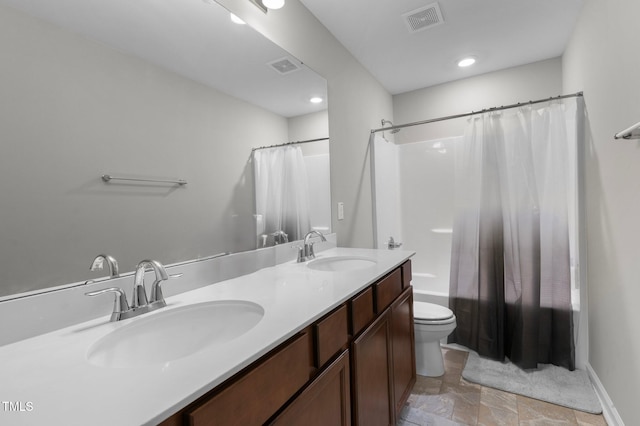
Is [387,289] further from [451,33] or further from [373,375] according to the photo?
[451,33]

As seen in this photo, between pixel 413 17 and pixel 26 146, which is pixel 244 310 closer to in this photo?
pixel 26 146

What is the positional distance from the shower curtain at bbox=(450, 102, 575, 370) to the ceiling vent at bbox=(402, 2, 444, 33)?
0.75 m

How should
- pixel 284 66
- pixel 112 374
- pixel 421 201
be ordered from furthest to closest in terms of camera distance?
pixel 421 201
pixel 284 66
pixel 112 374

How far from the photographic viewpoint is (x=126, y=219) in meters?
1.01

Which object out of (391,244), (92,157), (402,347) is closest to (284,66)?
(92,157)

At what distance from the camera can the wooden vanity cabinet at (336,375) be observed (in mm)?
641

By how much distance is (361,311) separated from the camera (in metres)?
1.20

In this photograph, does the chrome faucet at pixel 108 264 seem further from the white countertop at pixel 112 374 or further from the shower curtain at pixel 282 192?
the shower curtain at pixel 282 192

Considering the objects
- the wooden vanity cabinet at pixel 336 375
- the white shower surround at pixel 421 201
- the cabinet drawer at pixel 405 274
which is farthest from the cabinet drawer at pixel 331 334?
the white shower surround at pixel 421 201

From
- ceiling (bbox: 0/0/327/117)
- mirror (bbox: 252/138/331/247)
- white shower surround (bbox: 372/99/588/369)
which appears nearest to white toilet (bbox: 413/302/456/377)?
white shower surround (bbox: 372/99/588/369)

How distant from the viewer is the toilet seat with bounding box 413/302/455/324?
78.8 inches

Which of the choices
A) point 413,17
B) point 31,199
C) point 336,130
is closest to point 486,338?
point 336,130

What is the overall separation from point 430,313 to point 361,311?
3.67 feet

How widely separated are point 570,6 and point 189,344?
111 inches
